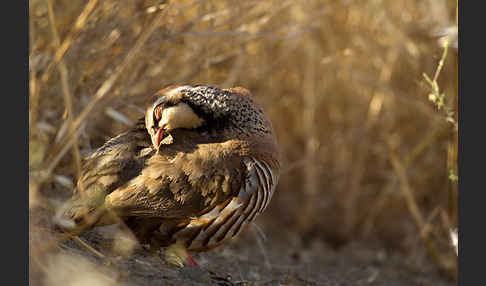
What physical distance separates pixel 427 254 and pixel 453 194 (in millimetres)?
785

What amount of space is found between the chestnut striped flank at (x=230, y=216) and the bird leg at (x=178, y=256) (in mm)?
48

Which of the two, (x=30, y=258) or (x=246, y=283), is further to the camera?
(x=246, y=283)

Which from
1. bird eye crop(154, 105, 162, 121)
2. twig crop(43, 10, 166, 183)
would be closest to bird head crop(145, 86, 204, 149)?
bird eye crop(154, 105, 162, 121)

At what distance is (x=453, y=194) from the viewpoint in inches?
179

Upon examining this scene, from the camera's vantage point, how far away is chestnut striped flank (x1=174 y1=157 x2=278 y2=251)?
2.88 meters

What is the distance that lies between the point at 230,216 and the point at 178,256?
1.26ft

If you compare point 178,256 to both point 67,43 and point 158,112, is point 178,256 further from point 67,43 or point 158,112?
point 67,43

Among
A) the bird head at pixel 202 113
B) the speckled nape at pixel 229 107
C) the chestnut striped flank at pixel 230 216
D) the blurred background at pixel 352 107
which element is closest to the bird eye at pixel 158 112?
the bird head at pixel 202 113

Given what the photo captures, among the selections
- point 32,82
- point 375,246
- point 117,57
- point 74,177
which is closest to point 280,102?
point 375,246

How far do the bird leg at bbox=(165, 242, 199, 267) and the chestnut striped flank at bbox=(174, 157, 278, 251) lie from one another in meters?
0.05

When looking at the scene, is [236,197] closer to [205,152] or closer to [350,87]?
[205,152]

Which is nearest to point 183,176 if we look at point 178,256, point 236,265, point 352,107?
point 178,256

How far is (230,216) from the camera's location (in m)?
2.88

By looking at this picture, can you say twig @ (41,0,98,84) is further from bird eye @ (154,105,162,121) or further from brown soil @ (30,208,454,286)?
brown soil @ (30,208,454,286)
